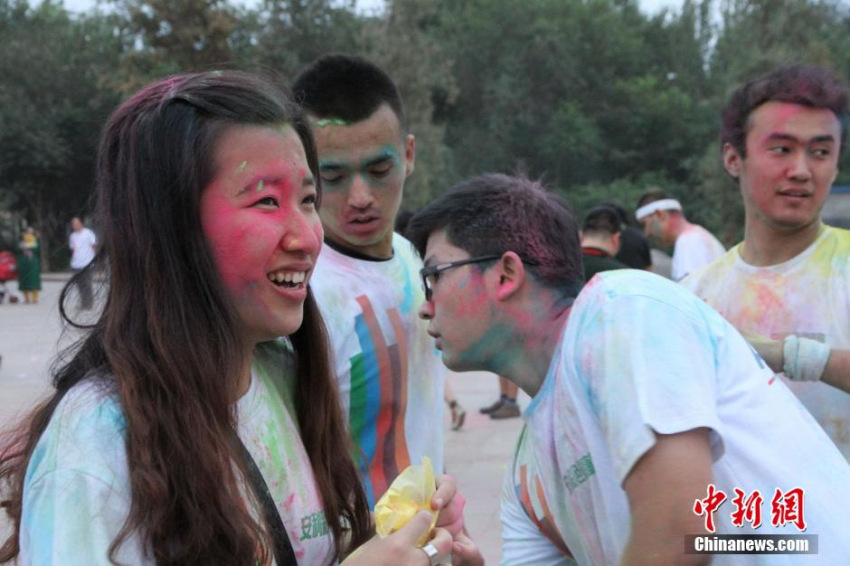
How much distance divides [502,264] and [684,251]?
5.76m

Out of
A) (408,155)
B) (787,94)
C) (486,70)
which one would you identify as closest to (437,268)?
(408,155)

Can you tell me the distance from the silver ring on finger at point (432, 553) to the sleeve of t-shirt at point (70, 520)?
21.0 inches

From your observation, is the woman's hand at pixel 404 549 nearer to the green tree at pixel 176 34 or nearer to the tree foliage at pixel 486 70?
the tree foliage at pixel 486 70

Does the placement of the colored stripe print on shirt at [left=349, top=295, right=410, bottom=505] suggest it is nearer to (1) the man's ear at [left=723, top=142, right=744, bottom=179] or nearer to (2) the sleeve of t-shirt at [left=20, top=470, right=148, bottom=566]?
(1) the man's ear at [left=723, top=142, right=744, bottom=179]

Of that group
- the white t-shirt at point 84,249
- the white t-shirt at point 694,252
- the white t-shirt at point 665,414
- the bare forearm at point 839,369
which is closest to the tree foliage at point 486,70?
the white t-shirt at point 84,249

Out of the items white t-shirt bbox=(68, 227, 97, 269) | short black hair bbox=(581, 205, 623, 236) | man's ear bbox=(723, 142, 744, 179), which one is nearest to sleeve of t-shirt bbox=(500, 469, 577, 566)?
white t-shirt bbox=(68, 227, 97, 269)

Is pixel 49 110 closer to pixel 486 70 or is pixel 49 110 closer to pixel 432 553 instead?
pixel 486 70

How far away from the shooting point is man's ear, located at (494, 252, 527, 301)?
7.43 ft

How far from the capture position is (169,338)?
5.07 feet

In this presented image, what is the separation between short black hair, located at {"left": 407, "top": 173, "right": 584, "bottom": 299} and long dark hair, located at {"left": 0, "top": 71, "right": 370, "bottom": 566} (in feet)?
2.49

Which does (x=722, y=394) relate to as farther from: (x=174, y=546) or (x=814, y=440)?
(x=174, y=546)

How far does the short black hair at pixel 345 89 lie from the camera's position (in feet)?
10.3

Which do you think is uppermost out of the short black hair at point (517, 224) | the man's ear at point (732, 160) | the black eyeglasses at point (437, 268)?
the man's ear at point (732, 160)

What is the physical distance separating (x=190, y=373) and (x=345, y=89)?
183 centimetres
